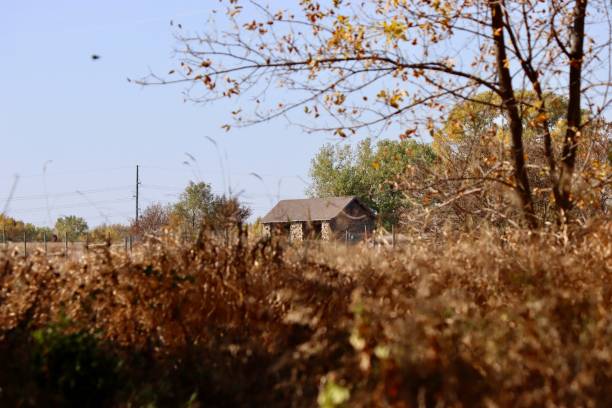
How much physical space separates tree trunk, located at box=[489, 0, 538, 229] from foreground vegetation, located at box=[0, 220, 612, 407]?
1371 mm

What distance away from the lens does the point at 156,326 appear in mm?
5820

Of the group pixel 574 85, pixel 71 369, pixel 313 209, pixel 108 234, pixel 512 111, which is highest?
pixel 313 209

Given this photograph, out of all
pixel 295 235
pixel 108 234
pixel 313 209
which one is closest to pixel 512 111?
pixel 108 234

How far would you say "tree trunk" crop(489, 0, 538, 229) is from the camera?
916 cm

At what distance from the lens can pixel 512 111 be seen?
947cm

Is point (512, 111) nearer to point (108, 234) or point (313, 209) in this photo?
point (108, 234)

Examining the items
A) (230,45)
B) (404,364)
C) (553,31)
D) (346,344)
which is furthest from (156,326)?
(553,31)

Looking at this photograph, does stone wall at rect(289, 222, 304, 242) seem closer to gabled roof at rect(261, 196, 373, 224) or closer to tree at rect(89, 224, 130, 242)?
tree at rect(89, 224, 130, 242)

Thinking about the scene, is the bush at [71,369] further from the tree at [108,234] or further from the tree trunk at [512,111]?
the tree trunk at [512,111]

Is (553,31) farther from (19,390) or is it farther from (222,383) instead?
(19,390)

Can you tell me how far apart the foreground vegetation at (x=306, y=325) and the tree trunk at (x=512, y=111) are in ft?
4.50

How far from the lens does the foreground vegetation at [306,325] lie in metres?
4.07

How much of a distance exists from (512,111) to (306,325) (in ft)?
15.9

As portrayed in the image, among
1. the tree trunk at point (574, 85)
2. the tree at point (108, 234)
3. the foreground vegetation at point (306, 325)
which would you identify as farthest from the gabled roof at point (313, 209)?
the foreground vegetation at point (306, 325)
